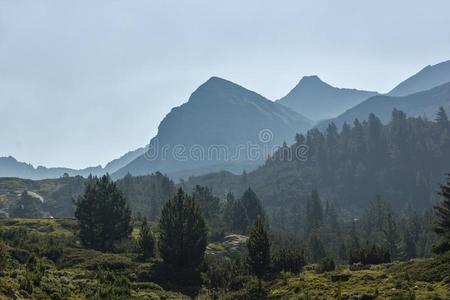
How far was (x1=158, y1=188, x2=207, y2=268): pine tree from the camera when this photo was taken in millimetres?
70688

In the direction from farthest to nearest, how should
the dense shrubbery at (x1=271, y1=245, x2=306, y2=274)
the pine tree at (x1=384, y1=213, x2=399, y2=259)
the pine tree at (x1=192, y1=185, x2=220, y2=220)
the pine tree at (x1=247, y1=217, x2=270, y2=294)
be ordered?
the pine tree at (x1=192, y1=185, x2=220, y2=220) < the pine tree at (x1=384, y1=213, x2=399, y2=259) < the dense shrubbery at (x1=271, y1=245, x2=306, y2=274) < the pine tree at (x1=247, y1=217, x2=270, y2=294)

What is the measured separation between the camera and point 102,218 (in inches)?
3563

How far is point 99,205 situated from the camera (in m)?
91.1

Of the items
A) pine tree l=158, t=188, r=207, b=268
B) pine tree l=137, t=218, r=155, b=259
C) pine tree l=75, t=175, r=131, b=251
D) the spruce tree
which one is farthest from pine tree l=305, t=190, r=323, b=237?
pine tree l=158, t=188, r=207, b=268

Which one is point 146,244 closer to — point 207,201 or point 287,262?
point 287,262

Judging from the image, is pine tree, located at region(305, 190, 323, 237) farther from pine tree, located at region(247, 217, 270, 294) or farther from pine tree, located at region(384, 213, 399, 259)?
pine tree, located at region(247, 217, 270, 294)

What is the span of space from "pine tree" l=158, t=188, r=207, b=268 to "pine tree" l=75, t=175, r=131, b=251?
1998 centimetres

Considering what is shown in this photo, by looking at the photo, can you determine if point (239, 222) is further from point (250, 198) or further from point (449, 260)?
point (449, 260)

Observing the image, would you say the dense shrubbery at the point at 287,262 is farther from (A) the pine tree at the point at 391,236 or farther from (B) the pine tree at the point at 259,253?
(A) the pine tree at the point at 391,236

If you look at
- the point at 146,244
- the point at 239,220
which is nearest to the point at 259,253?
the point at 146,244

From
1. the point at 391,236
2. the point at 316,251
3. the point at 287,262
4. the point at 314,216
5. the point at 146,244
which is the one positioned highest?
the point at 146,244

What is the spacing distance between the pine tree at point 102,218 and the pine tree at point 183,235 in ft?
65.6

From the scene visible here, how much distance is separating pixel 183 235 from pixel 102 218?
26077mm

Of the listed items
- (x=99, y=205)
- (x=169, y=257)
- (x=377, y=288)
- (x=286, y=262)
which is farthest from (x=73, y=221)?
(x=377, y=288)
